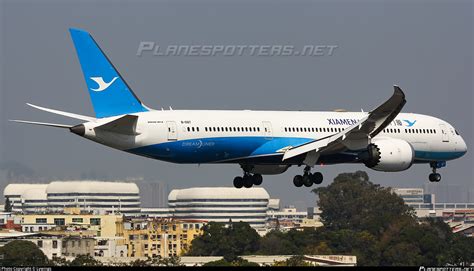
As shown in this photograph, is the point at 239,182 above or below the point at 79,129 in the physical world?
below

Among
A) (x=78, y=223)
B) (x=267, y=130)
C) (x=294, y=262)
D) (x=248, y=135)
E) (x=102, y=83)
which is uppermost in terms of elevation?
(x=102, y=83)

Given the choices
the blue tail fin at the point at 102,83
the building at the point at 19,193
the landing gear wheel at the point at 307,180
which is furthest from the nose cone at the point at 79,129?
the building at the point at 19,193

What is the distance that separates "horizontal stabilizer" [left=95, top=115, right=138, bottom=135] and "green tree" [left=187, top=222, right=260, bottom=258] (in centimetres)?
3733

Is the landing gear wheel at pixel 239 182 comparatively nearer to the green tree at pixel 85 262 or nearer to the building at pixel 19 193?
the green tree at pixel 85 262

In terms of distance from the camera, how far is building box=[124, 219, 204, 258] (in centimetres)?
11700

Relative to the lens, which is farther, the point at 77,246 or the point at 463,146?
the point at 77,246

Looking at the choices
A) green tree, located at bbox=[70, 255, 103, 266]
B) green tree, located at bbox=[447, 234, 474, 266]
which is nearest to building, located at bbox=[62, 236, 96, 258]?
green tree, located at bbox=[70, 255, 103, 266]

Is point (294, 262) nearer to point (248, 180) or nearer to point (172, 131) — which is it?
point (248, 180)

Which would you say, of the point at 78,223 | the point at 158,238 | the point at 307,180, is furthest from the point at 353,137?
the point at 78,223

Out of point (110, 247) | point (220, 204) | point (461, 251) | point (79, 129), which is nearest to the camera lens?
point (79, 129)

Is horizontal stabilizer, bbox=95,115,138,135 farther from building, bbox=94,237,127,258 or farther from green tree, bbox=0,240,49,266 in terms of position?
building, bbox=94,237,127,258

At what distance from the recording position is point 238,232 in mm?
112812

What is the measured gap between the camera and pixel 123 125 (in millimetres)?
71688

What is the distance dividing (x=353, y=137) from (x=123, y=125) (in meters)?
13.1
